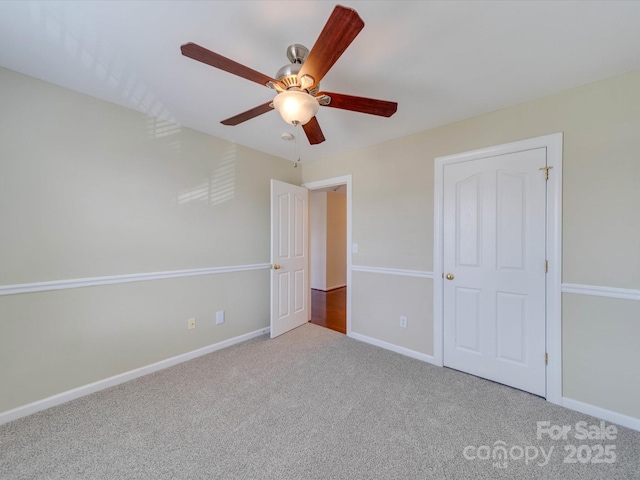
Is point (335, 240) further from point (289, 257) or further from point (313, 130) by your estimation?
point (313, 130)

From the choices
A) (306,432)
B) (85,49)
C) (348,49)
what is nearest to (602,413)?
(306,432)

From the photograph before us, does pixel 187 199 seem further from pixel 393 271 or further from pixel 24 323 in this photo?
pixel 393 271

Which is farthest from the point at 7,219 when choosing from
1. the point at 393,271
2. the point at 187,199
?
the point at 393,271

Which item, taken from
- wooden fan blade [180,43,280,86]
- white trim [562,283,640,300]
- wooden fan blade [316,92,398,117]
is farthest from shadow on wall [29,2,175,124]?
white trim [562,283,640,300]

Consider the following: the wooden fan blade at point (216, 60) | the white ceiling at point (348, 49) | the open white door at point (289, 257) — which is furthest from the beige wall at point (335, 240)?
the wooden fan blade at point (216, 60)

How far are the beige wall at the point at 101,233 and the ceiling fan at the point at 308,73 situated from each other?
128cm

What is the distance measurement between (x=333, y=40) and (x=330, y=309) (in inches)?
155

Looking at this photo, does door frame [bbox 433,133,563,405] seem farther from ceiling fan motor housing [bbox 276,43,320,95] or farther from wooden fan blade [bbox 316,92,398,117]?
ceiling fan motor housing [bbox 276,43,320,95]

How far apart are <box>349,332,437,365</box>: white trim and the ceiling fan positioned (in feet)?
7.65

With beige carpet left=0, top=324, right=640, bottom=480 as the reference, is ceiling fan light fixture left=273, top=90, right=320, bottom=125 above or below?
above

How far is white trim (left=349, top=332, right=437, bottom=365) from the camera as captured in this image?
2.57 m

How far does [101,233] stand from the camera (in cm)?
207

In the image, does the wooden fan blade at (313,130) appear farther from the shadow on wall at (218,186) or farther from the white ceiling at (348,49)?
the shadow on wall at (218,186)

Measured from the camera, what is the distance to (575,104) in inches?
73.0
